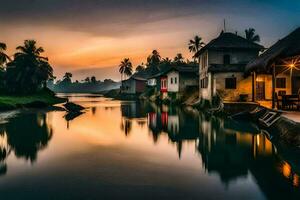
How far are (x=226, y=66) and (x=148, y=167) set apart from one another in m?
25.9

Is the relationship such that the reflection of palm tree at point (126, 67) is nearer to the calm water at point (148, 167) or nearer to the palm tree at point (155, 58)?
Answer: the palm tree at point (155, 58)

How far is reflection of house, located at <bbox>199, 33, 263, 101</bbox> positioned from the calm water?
15666 millimetres

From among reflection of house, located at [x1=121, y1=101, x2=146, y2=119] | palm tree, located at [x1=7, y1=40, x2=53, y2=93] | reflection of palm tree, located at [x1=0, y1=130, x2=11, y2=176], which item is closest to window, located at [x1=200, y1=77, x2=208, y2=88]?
reflection of house, located at [x1=121, y1=101, x2=146, y2=119]

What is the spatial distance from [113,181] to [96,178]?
68 cm

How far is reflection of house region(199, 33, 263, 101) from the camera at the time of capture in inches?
1335

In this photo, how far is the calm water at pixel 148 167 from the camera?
839cm

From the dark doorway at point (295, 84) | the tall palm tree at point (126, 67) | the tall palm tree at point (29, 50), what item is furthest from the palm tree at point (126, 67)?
the dark doorway at point (295, 84)

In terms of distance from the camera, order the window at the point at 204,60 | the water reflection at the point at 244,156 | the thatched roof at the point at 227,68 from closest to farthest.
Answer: the water reflection at the point at 244,156 → the thatched roof at the point at 227,68 → the window at the point at 204,60

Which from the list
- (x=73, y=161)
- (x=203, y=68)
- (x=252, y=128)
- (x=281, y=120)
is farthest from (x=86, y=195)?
(x=203, y=68)

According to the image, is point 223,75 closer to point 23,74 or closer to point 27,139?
point 27,139

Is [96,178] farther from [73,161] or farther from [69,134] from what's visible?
[69,134]

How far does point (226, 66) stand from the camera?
34562 millimetres

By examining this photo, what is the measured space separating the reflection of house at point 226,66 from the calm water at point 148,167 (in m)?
15.7

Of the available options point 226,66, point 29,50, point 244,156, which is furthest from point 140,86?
point 244,156
